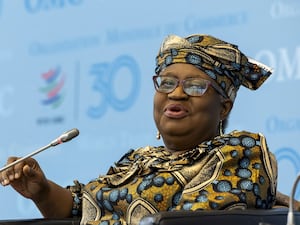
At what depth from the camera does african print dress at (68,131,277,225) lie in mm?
2684

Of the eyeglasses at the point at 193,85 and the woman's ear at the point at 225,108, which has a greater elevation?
the eyeglasses at the point at 193,85

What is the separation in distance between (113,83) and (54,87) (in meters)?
0.32

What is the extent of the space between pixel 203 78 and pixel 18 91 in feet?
6.53

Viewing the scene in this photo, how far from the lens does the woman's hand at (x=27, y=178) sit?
9.57 feet

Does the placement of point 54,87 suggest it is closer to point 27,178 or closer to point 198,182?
point 27,178

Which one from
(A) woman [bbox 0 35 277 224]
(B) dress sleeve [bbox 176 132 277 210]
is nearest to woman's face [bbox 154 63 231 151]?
(A) woman [bbox 0 35 277 224]

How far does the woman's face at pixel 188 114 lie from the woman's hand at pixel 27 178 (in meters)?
0.38

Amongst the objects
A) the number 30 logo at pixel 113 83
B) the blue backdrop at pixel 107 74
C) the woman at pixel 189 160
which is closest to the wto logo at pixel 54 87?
the blue backdrop at pixel 107 74

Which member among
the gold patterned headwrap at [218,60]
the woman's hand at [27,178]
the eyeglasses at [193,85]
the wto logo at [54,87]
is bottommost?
the woman's hand at [27,178]

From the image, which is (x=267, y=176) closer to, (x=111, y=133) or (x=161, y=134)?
(x=161, y=134)

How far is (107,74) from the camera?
4.38 m

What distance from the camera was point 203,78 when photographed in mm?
2887

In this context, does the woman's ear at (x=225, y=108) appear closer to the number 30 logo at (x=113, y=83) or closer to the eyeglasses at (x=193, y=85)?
the eyeglasses at (x=193, y=85)

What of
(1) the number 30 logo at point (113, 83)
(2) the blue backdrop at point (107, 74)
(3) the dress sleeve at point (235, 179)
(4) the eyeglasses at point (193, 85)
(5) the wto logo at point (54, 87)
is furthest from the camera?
(5) the wto logo at point (54, 87)
